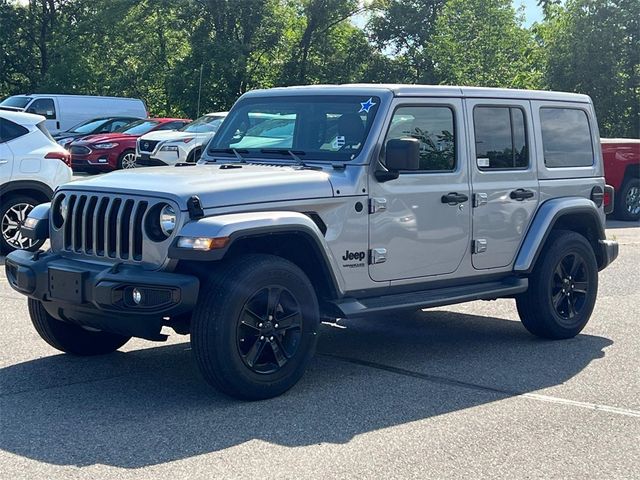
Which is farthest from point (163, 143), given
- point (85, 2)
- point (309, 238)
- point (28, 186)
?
point (85, 2)

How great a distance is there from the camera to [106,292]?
219 inches

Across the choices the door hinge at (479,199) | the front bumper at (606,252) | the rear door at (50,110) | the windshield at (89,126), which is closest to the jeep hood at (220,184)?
the door hinge at (479,199)

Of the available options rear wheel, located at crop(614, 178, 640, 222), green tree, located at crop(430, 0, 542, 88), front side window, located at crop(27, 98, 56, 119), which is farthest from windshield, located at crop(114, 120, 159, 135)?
green tree, located at crop(430, 0, 542, 88)

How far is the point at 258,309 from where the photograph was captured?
19.4 ft

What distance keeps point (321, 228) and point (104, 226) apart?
130 cm

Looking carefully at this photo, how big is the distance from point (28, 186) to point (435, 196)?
6.05 metres

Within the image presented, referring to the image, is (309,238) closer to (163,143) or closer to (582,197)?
(582,197)

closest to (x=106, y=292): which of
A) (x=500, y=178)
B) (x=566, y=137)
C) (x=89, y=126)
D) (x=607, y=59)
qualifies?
(x=500, y=178)

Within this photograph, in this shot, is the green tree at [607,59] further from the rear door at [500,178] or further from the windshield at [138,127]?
the rear door at [500,178]

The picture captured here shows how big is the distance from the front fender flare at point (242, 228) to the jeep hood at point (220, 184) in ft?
0.42

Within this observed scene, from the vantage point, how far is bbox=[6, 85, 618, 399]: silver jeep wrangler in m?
5.72

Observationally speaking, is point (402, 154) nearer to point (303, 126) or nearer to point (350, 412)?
point (303, 126)

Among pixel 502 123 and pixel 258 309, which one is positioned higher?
pixel 502 123

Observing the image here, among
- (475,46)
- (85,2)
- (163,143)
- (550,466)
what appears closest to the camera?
(550,466)
